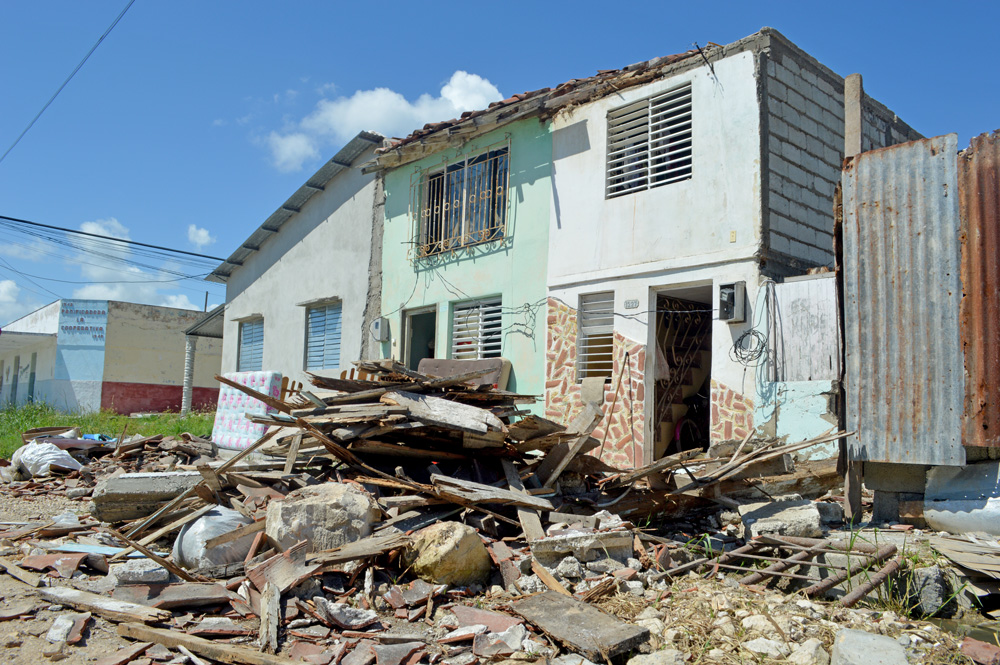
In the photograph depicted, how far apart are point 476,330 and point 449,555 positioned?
757 cm

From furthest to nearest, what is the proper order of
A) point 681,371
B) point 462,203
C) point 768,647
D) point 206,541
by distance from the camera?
point 462,203 < point 681,371 < point 206,541 < point 768,647

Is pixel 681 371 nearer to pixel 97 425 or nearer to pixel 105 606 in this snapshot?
pixel 105 606

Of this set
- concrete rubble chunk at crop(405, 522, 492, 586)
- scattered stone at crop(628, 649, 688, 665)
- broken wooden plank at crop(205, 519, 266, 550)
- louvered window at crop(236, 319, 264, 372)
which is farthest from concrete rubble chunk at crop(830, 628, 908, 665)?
louvered window at crop(236, 319, 264, 372)

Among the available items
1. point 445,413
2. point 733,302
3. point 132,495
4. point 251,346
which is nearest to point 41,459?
point 132,495

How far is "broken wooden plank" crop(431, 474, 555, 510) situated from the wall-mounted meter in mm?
4014

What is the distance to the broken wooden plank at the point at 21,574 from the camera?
4629 mm

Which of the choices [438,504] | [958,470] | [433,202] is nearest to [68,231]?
[433,202]

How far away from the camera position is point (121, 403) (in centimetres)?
2841

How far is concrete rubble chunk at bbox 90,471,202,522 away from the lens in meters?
6.01

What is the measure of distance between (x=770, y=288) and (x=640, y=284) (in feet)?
6.18

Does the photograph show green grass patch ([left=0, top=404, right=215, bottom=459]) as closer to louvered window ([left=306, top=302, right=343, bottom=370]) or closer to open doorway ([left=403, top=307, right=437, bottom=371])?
louvered window ([left=306, top=302, right=343, bottom=370])

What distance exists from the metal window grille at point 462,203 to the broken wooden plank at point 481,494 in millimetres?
6756

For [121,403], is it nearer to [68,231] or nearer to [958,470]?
[68,231]

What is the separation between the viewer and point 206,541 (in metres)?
4.87
